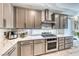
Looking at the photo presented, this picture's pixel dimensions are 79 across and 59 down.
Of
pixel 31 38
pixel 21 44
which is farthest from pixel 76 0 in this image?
pixel 21 44

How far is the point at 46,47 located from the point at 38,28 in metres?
0.57

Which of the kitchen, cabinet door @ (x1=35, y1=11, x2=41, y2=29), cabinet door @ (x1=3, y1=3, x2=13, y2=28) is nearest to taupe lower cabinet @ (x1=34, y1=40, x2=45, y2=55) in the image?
the kitchen

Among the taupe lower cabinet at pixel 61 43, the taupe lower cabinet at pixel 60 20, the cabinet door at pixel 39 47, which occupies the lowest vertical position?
the cabinet door at pixel 39 47

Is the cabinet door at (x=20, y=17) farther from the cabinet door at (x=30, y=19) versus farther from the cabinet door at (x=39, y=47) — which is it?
the cabinet door at (x=39, y=47)

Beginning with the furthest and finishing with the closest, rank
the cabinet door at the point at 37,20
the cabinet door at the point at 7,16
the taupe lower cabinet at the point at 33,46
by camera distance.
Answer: the cabinet door at the point at 37,20 < the taupe lower cabinet at the point at 33,46 < the cabinet door at the point at 7,16

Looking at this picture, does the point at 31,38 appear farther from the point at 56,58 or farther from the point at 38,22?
the point at 56,58

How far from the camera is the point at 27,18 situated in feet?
7.64

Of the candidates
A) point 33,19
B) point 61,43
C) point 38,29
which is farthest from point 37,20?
point 61,43

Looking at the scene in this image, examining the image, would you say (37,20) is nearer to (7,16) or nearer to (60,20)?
(60,20)

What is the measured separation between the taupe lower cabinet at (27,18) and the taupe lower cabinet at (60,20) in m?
0.42

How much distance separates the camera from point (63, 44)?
89.4 inches

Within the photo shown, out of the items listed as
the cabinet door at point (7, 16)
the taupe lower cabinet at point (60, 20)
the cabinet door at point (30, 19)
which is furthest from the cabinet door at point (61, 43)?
the cabinet door at point (7, 16)

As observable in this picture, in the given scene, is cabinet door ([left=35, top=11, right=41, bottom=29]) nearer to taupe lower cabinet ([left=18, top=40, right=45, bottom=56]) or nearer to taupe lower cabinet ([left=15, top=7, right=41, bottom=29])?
taupe lower cabinet ([left=15, top=7, right=41, bottom=29])

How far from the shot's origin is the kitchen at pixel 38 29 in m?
2.10
